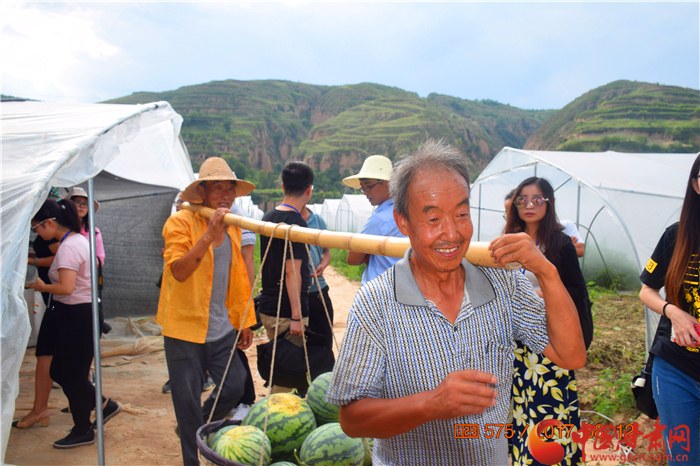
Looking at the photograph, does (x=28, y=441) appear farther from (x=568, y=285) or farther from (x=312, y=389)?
(x=568, y=285)

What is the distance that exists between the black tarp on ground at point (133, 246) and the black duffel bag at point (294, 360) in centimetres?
Result: 445

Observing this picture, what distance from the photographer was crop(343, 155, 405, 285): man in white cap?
279 cm

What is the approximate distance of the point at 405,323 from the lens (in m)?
1.10

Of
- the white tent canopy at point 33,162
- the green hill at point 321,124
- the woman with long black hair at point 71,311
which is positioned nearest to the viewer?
the white tent canopy at point 33,162

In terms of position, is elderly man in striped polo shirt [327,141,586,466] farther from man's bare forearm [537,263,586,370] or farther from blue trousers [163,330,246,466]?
blue trousers [163,330,246,466]

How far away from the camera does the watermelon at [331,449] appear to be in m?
1.81

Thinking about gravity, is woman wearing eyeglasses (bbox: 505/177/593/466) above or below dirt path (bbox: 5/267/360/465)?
above

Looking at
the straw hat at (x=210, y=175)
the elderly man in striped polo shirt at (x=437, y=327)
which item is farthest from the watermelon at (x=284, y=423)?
the straw hat at (x=210, y=175)

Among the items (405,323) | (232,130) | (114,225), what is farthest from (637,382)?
(232,130)

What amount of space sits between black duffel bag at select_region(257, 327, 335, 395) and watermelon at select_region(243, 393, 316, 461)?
0.59 m

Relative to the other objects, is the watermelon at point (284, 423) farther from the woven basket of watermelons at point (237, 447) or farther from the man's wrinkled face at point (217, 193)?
the man's wrinkled face at point (217, 193)

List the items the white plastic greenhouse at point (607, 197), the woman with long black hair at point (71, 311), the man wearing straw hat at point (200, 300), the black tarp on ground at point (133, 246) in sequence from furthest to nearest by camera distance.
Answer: the white plastic greenhouse at point (607, 197)
the black tarp on ground at point (133, 246)
the woman with long black hair at point (71, 311)
the man wearing straw hat at point (200, 300)

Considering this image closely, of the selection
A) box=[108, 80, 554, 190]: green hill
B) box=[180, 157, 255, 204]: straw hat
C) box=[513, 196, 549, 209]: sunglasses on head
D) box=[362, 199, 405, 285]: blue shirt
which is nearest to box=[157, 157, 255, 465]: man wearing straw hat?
box=[180, 157, 255, 204]: straw hat

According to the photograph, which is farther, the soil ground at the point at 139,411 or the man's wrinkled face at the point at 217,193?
the soil ground at the point at 139,411
